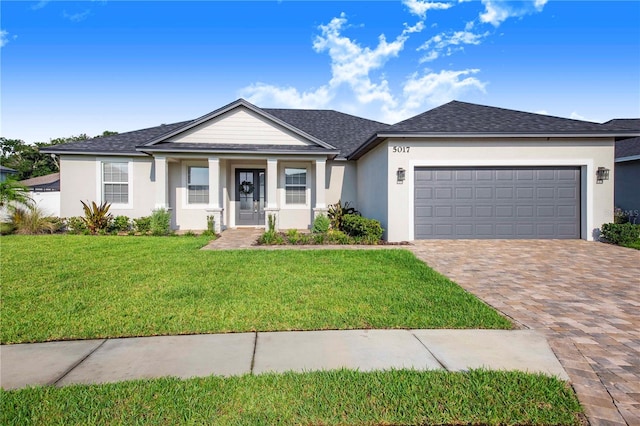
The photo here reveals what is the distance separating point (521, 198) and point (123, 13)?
15801 millimetres

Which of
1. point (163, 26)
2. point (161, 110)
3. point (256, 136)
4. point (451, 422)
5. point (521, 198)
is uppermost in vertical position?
point (163, 26)

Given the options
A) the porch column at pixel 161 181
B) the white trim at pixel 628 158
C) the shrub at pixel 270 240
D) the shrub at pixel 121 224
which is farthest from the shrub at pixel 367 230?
the white trim at pixel 628 158

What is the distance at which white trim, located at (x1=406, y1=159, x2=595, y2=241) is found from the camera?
10555 millimetres

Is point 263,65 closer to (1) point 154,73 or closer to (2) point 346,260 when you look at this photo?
(1) point 154,73

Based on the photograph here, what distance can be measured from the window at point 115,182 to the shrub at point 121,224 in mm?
1141

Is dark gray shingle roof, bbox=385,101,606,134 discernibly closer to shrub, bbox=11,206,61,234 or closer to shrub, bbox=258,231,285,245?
shrub, bbox=258,231,285,245

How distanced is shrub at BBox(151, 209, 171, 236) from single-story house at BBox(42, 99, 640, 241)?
0.66m

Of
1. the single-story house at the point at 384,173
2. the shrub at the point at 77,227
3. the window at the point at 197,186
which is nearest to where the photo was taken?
the single-story house at the point at 384,173

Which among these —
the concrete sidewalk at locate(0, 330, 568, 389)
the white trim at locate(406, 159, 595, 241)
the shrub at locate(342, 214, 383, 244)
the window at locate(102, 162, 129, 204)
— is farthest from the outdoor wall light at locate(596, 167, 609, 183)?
the window at locate(102, 162, 129, 204)

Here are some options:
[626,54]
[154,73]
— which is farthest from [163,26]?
[626,54]

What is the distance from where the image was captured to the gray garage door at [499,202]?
1073cm

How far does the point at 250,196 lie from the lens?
15055 mm

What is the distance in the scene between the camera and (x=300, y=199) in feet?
48.7

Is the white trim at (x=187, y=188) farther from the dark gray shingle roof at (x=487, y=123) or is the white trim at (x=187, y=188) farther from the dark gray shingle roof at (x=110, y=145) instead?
the dark gray shingle roof at (x=487, y=123)
